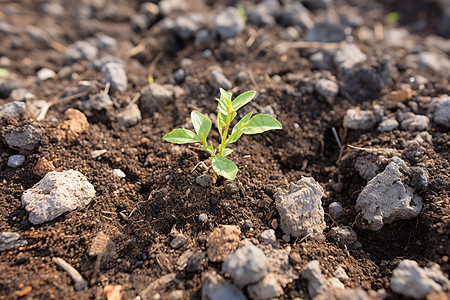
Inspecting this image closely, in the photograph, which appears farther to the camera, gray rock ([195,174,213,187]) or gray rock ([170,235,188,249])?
gray rock ([195,174,213,187])

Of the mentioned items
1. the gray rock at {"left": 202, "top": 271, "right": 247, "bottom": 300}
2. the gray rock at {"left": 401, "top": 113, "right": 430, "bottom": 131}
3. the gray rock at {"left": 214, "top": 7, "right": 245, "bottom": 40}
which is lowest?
the gray rock at {"left": 202, "top": 271, "right": 247, "bottom": 300}

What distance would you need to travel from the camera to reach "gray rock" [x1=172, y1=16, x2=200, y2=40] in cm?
328

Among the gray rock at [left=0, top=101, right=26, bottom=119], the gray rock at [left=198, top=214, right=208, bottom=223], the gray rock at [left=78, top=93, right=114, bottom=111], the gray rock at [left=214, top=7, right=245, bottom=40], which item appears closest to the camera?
the gray rock at [left=198, top=214, right=208, bottom=223]

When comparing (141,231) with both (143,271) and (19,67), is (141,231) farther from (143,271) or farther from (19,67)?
(19,67)

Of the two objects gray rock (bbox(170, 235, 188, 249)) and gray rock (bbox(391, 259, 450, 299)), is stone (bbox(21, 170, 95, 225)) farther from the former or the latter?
gray rock (bbox(391, 259, 450, 299))

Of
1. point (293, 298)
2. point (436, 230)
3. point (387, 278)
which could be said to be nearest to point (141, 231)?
point (293, 298)

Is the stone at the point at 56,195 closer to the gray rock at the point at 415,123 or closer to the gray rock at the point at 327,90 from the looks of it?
the gray rock at the point at 327,90

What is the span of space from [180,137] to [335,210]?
42.8 inches

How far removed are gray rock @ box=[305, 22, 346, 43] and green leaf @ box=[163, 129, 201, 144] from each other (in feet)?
6.62

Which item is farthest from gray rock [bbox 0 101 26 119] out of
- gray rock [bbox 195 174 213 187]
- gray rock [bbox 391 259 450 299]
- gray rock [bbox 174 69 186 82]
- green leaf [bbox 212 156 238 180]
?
gray rock [bbox 391 259 450 299]

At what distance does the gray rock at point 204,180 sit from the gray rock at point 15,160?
1.17 m

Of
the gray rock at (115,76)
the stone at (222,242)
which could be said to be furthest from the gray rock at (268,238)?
the gray rock at (115,76)

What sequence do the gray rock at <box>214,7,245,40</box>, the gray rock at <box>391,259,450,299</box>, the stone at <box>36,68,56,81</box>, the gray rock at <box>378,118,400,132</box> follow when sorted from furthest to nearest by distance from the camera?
the gray rock at <box>214,7,245,40</box> < the stone at <box>36,68,56,81</box> < the gray rock at <box>378,118,400,132</box> < the gray rock at <box>391,259,450,299</box>

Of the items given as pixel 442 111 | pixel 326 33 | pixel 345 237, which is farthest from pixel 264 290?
pixel 326 33
